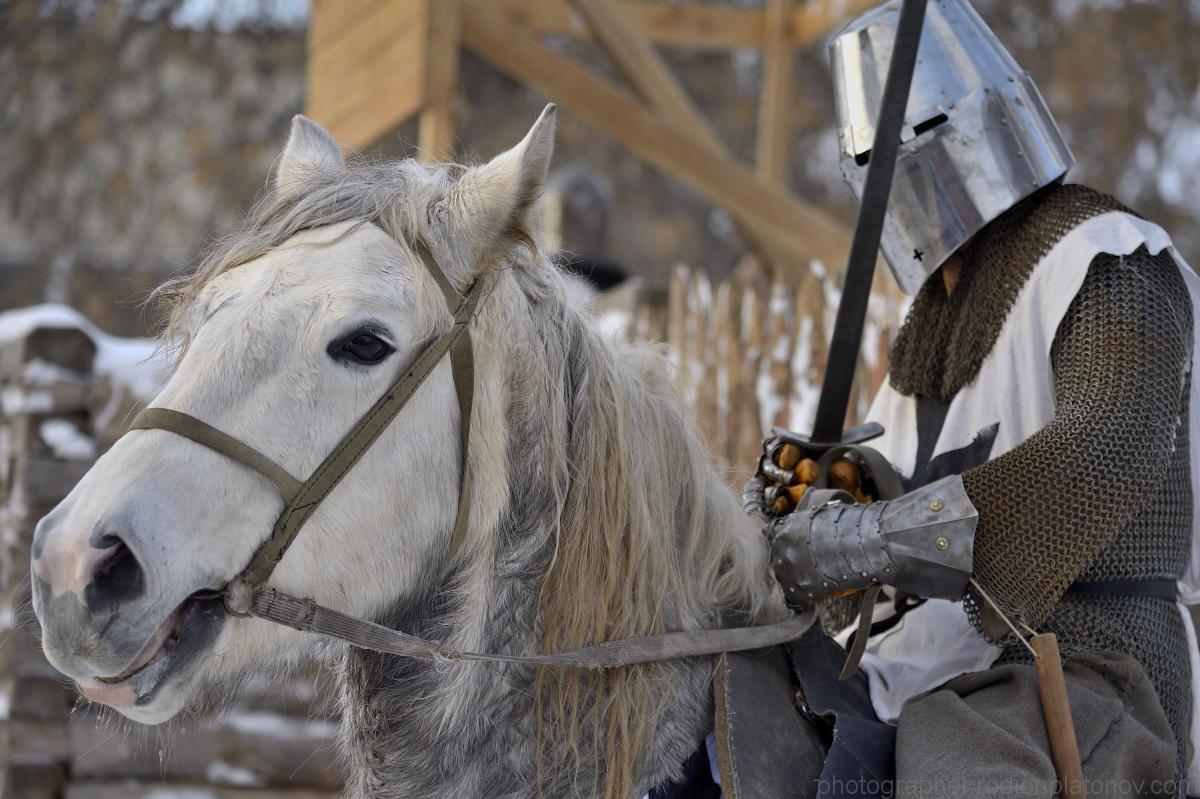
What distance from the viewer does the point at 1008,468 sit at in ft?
6.30

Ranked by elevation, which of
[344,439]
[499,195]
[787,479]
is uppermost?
[499,195]

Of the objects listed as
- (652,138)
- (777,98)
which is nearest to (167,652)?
(652,138)

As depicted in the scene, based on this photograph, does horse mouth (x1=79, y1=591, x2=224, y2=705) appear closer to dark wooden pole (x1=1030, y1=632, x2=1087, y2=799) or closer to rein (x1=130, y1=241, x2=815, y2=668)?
rein (x1=130, y1=241, x2=815, y2=668)

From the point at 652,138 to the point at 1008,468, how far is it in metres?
4.34

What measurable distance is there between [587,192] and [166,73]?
473 centimetres

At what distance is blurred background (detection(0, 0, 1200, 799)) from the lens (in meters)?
4.53

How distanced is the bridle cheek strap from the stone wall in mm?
2990

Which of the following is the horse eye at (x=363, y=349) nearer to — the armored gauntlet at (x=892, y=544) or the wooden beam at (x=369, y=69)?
the armored gauntlet at (x=892, y=544)

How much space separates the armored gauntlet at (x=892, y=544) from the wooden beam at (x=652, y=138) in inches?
166

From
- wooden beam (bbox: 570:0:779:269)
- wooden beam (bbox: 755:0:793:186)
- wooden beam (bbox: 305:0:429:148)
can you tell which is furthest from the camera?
wooden beam (bbox: 755:0:793:186)

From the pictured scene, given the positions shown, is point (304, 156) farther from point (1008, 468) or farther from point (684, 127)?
point (684, 127)

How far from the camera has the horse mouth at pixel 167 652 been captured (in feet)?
4.96

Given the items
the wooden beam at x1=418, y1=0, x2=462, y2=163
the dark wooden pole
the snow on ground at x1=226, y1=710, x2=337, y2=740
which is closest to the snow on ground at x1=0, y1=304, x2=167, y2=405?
the snow on ground at x1=226, y1=710, x2=337, y2=740

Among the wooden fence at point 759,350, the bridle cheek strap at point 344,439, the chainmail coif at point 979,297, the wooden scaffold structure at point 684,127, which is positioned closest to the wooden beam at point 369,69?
the wooden scaffold structure at point 684,127
